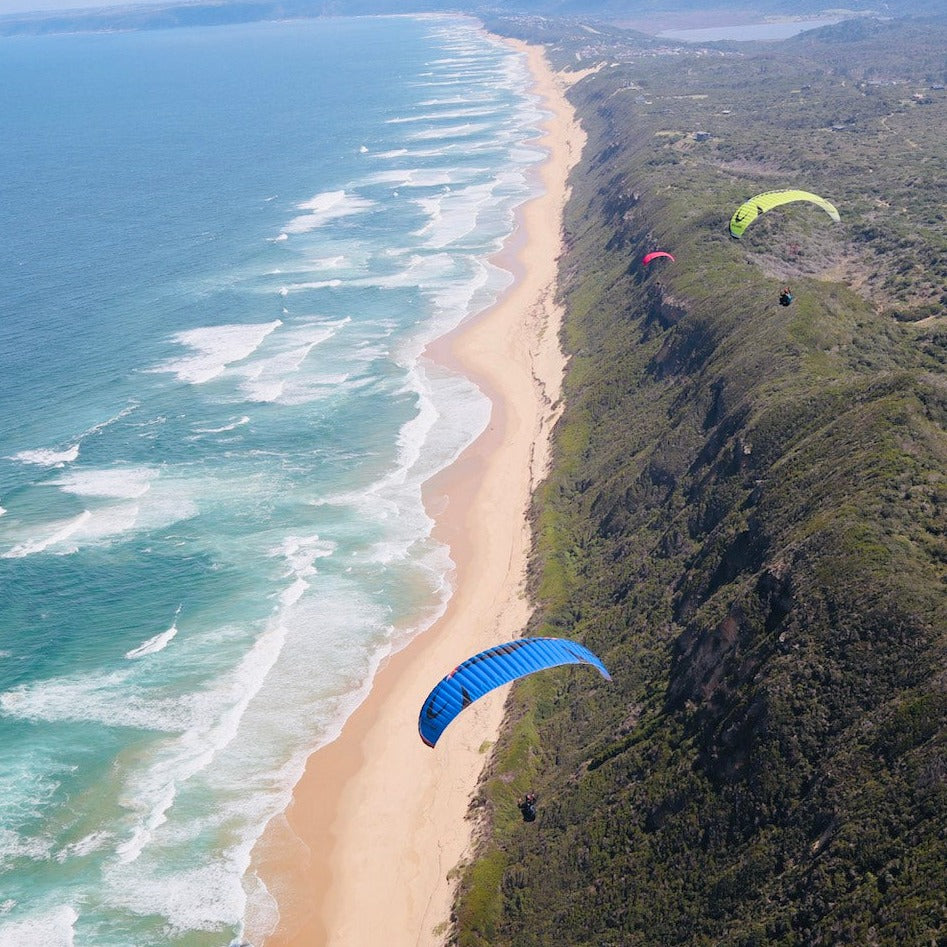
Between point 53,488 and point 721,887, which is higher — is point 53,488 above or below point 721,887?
below

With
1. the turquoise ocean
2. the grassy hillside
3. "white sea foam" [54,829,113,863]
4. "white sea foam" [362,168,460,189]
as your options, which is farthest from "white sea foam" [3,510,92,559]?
"white sea foam" [362,168,460,189]

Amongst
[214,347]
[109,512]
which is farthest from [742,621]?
[214,347]

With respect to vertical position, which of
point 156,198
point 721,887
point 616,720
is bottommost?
point 156,198

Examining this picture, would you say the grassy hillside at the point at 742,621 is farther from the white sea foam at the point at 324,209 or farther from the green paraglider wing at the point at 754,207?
the white sea foam at the point at 324,209

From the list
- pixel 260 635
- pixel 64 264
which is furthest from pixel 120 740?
pixel 64 264

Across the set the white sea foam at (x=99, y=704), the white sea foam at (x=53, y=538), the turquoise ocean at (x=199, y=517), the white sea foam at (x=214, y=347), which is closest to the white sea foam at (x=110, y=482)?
the turquoise ocean at (x=199, y=517)

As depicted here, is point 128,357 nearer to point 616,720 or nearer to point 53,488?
point 53,488

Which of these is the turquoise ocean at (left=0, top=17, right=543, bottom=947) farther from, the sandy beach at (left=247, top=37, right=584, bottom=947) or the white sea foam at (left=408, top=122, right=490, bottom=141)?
the white sea foam at (left=408, top=122, right=490, bottom=141)

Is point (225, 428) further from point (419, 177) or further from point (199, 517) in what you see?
point (419, 177)
